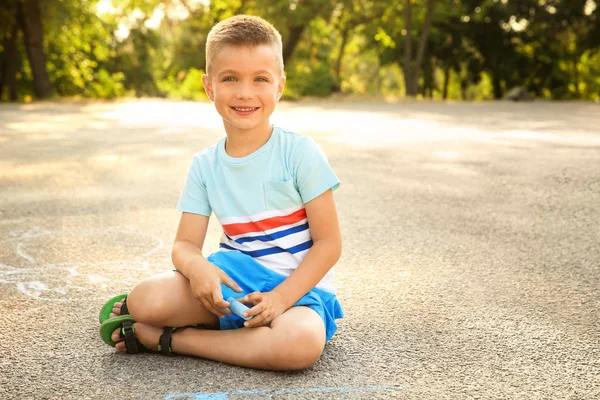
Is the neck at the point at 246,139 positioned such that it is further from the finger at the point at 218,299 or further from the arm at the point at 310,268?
the finger at the point at 218,299

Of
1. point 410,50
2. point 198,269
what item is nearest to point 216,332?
point 198,269

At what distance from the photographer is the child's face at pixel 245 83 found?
7.02 ft

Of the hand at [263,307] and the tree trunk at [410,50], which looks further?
the tree trunk at [410,50]

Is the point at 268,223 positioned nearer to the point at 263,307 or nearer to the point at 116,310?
the point at 263,307

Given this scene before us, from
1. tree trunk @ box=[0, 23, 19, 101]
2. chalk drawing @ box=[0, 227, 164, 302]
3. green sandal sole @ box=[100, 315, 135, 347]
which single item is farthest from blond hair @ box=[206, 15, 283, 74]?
tree trunk @ box=[0, 23, 19, 101]

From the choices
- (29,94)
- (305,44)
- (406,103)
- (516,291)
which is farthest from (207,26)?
(516,291)

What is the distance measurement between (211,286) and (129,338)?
0.32 m

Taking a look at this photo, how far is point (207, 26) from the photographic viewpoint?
77.2 feet

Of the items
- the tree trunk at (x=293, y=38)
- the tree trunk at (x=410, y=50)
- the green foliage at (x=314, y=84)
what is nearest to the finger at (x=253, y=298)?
the green foliage at (x=314, y=84)

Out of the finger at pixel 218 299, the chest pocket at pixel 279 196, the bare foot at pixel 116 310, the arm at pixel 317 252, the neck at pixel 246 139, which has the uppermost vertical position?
the neck at pixel 246 139

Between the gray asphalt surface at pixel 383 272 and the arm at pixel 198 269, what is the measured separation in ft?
0.65

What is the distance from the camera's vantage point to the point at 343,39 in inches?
915

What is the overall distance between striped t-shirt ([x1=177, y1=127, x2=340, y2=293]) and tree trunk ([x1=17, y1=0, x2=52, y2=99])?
15.6 meters

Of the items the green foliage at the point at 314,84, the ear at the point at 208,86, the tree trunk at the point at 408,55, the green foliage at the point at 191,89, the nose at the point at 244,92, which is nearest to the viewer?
the nose at the point at 244,92
